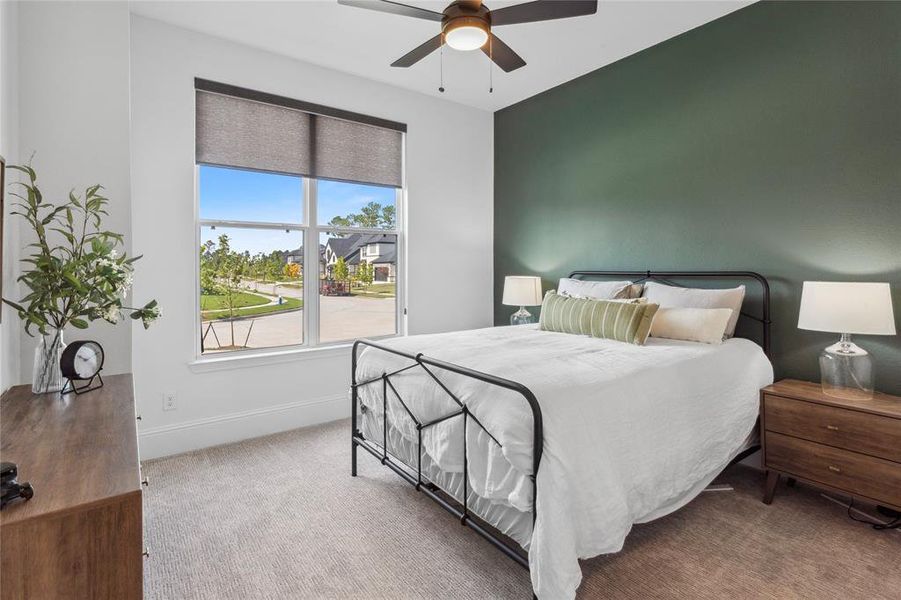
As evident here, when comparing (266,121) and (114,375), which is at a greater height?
(266,121)

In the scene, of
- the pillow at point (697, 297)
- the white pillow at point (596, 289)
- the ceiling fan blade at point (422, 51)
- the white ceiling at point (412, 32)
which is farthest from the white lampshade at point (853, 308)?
the ceiling fan blade at point (422, 51)

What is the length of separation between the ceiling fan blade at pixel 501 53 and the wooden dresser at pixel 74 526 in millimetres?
2376

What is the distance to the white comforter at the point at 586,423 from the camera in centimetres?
157

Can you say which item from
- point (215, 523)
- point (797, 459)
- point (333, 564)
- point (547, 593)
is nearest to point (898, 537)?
point (797, 459)

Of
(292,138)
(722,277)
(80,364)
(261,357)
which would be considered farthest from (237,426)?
(722,277)

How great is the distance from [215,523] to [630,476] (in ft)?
6.64

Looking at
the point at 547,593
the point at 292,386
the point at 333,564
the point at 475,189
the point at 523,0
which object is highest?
the point at 523,0

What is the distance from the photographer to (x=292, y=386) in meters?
3.69

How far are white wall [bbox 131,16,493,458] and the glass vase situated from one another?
1324 mm

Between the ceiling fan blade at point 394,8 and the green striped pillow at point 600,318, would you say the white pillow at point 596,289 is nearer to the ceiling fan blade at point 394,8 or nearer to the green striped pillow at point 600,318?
the green striped pillow at point 600,318

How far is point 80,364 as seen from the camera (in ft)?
6.00

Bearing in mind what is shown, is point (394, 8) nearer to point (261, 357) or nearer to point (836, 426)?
point (261, 357)

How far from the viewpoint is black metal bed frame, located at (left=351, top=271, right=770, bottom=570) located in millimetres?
1603

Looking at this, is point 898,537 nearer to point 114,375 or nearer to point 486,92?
point 114,375
